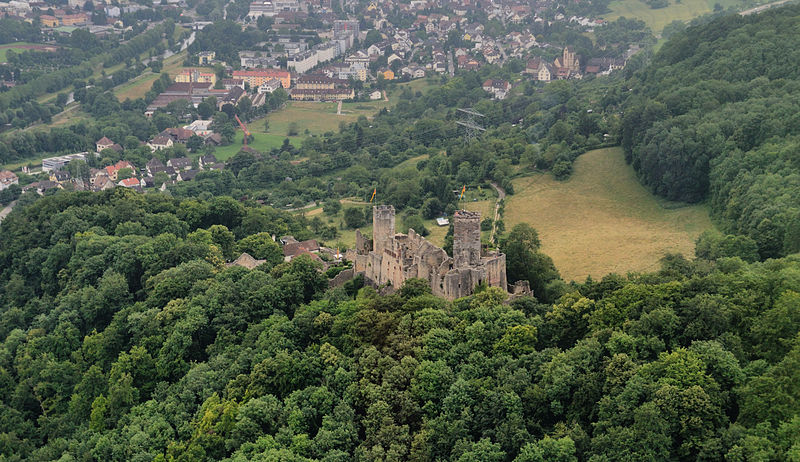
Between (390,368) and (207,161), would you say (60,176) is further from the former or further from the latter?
(390,368)

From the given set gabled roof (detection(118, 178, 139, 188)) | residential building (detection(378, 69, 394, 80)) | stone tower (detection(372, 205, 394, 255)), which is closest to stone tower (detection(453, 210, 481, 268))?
stone tower (detection(372, 205, 394, 255))

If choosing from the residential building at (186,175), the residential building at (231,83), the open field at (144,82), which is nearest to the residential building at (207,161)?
the residential building at (186,175)

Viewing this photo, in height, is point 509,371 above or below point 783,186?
below

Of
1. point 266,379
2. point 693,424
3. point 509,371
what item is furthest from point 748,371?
point 266,379

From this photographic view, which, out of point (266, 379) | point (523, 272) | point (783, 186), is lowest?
point (266, 379)

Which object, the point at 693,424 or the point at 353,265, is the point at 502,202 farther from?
the point at 693,424

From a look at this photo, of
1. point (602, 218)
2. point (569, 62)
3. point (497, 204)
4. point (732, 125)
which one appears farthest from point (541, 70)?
point (602, 218)
